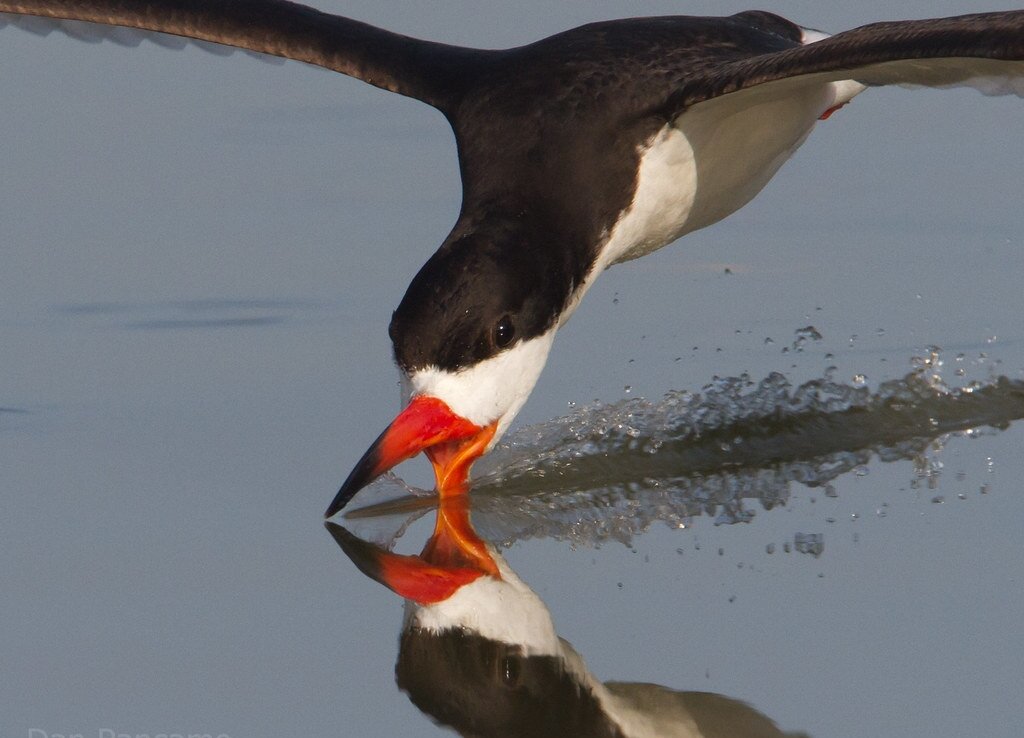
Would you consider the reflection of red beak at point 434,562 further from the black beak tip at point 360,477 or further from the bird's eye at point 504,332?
the bird's eye at point 504,332

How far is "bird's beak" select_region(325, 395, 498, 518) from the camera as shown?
5125mm

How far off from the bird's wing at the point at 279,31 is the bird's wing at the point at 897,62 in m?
1.19

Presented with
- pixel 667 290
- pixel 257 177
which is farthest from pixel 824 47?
pixel 257 177

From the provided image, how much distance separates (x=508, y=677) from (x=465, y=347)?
44.4 inches

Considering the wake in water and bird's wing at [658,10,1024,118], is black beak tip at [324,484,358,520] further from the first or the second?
bird's wing at [658,10,1024,118]

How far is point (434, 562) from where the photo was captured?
508 centimetres

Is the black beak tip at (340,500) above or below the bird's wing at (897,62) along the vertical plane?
below

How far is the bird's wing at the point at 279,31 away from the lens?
6.84m

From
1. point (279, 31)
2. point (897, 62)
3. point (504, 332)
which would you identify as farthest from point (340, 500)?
point (279, 31)

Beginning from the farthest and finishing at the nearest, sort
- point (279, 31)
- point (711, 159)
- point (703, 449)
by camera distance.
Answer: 1. point (279, 31)
2. point (711, 159)
3. point (703, 449)

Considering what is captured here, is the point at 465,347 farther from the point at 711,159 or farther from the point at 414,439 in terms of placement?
the point at 711,159

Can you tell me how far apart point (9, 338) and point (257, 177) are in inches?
78.7

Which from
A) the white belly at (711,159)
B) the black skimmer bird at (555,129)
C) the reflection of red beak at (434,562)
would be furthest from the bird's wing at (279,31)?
the reflection of red beak at (434,562)

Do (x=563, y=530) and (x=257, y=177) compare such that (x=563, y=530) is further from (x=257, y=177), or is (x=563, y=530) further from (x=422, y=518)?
(x=257, y=177)
